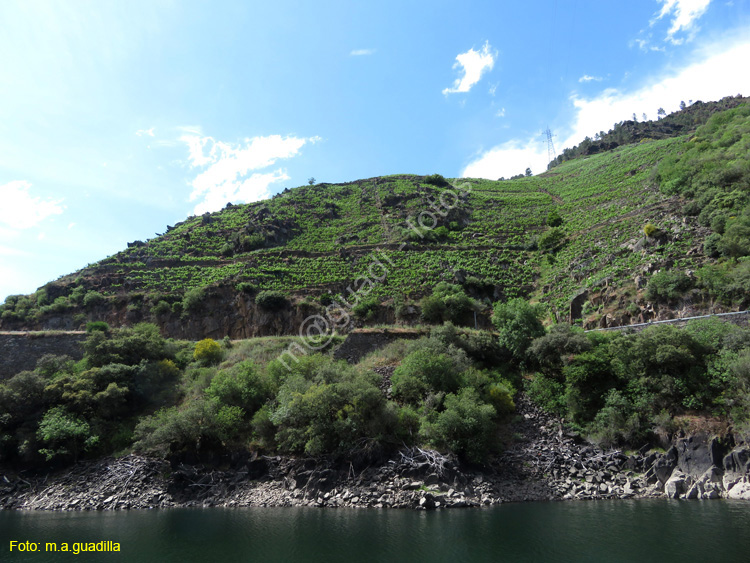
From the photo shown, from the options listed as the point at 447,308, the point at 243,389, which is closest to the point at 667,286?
the point at 447,308

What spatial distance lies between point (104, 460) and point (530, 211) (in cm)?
6640

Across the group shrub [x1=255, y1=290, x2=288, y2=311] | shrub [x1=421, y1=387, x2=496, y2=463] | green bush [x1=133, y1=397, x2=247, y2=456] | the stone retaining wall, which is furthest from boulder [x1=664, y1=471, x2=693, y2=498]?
shrub [x1=255, y1=290, x2=288, y2=311]

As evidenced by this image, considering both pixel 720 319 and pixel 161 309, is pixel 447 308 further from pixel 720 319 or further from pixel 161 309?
pixel 161 309

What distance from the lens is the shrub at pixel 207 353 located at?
3472cm

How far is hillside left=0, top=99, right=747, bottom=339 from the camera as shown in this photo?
35750 millimetres

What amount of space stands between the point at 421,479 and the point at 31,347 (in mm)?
34248

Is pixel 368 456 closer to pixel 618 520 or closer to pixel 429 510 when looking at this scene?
pixel 429 510

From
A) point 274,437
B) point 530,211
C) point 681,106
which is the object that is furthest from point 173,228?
point 681,106

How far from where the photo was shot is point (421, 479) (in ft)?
72.6

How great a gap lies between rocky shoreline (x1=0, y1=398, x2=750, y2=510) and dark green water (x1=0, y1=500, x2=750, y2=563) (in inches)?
52.2

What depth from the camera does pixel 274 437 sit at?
86.5 feet

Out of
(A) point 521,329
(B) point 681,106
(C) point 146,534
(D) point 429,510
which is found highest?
(B) point 681,106

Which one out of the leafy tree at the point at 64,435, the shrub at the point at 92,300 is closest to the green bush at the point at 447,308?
the leafy tree at the point at 64,435

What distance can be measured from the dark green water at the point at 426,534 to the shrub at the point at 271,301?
22899mm
